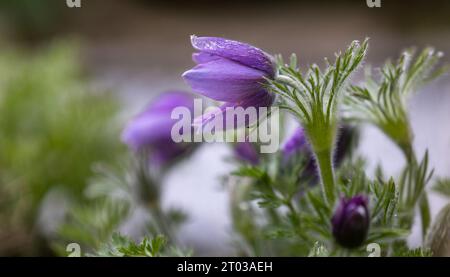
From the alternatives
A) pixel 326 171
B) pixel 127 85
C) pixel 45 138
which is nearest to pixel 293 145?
pixel 326 171

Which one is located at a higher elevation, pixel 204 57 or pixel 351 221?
pixel 204 57

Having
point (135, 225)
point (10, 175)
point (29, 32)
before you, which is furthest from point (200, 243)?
point (29, 32)

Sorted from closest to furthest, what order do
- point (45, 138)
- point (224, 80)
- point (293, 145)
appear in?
point (224, 80) → point (293, 145) → point (45, 138)

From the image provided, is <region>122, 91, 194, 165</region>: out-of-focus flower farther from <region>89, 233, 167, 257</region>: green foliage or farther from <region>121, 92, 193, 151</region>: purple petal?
<region>89, 233, 167, 257</region>: green foliage

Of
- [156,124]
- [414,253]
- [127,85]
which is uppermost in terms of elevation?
[127,85]

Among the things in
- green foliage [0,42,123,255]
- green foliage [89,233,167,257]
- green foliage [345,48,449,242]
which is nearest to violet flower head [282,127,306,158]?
green foliage [345,48,449,242]

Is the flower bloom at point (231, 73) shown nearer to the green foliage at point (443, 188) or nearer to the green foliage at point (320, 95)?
the green foliage at point (320, 95)

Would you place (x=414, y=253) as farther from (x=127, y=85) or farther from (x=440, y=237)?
(x=127, y=85)

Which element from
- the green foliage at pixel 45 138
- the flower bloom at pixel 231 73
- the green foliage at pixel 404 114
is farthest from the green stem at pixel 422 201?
the green foliage at pixel 45 138
